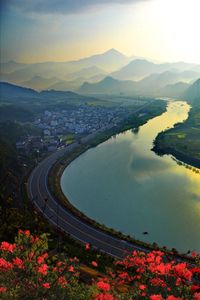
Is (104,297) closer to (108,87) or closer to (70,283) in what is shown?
(70,283)

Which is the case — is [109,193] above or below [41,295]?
below

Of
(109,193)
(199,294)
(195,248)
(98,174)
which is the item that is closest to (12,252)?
(199,294)


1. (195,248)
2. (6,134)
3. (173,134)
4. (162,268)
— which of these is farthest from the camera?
(173,134)

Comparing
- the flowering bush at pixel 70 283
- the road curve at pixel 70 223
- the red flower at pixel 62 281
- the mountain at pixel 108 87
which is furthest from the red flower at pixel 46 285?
the mountain at pixel 108 87

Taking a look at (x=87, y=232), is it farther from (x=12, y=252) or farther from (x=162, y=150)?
(x=162, y=150)

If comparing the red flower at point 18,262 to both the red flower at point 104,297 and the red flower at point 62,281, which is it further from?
the red flower at point 104,297

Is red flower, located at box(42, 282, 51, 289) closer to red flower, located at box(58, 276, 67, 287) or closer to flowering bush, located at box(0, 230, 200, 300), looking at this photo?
flowering bush, located at box(0, 230, 200, 300)

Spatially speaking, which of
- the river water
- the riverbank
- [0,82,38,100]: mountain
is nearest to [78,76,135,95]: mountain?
[0,82,38,100]: mountain
